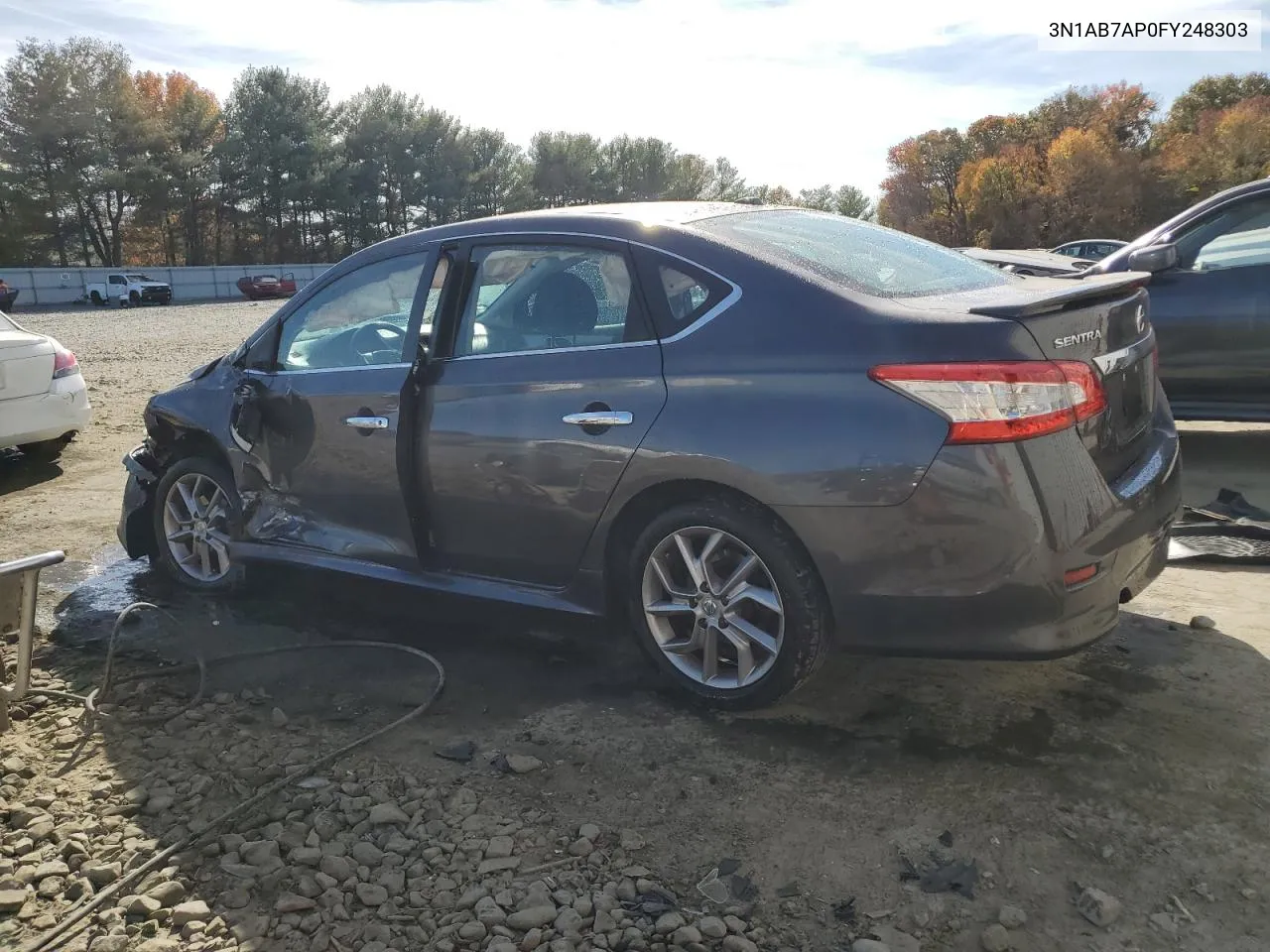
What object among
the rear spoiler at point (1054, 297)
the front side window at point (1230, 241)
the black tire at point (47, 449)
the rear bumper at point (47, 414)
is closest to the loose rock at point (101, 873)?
the rear spoiler at point (1054, 297)

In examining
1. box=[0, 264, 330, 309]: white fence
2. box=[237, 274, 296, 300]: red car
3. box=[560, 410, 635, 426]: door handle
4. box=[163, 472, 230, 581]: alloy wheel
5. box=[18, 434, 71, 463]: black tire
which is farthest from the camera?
box=[237, 274, 296, 300]: red car

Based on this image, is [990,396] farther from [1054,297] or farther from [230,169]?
[230,169]

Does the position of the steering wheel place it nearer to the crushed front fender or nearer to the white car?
the crushed front fender

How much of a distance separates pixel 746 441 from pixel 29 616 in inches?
94.1

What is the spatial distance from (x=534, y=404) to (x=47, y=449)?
6.54m

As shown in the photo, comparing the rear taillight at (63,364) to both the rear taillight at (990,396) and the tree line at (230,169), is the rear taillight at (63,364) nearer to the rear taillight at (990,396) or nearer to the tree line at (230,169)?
the rear taillight at (990,396)

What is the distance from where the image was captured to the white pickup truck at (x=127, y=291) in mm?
45219

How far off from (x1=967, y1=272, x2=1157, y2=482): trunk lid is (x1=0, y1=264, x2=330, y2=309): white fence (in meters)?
43.0

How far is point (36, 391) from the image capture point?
7.82 m

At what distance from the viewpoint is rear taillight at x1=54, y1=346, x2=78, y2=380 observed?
805 centimetres

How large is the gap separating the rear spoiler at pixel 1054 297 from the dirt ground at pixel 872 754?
1.33 m

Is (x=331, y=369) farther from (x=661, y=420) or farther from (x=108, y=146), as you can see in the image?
(x=108, y=146)

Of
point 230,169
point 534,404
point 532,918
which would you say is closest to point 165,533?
point 534,404

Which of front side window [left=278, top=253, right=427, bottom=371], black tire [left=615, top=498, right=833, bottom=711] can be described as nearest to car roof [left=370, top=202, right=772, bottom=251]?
front side window [left=278, top=253, right=427, bottom=371]
